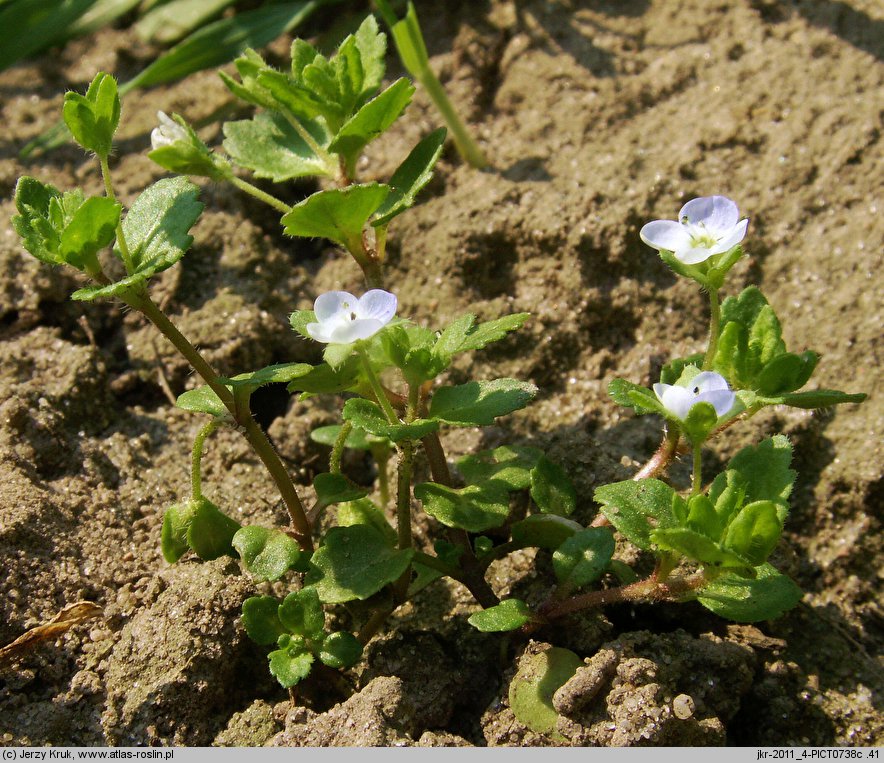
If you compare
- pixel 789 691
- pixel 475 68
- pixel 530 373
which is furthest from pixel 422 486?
pixel 475 68

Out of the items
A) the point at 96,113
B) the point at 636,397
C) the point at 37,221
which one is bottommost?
the point at 636,397

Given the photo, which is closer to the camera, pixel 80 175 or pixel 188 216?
pixel 188 216

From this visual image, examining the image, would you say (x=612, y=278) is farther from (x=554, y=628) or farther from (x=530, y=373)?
(x=554, y=628)

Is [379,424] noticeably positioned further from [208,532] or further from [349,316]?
[208,532]

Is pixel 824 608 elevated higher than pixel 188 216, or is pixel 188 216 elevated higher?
pixel 188 216

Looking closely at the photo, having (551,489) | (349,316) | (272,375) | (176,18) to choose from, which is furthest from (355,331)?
(176,18)

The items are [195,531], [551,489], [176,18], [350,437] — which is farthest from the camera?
[176,18]

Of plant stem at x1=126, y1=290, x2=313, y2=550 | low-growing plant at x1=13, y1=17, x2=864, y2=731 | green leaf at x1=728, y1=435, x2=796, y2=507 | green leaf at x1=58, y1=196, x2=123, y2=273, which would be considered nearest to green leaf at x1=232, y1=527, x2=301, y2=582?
low-growing plant at x1=13, y1=17, x2=864, y2=731

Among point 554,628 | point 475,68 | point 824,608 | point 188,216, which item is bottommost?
point 824,608
